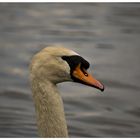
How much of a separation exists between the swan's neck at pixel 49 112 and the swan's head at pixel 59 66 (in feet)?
0.16

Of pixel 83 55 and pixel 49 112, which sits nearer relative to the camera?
pixel 49 112

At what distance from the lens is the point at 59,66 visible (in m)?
4.96

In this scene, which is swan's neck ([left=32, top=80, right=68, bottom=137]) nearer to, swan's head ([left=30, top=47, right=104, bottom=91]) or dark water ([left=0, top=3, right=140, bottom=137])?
swan's head ([left=30, top=47, right=104, bottom=91])

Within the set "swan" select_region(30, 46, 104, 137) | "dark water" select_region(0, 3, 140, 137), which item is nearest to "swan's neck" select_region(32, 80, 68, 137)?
"swan" select_region(30, 46, 104, 137)

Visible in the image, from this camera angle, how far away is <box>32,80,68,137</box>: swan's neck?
4.99m

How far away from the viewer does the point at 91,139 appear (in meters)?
6.01

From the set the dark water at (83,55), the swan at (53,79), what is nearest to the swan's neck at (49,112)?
the swan at (53,79)

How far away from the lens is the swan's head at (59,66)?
4926 millimetres

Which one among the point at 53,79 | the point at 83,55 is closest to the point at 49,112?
the point at 53,79

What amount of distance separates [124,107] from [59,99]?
1.48 m

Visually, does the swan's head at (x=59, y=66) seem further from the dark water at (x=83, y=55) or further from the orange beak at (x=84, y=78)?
the dark water at (x=83, y=55)

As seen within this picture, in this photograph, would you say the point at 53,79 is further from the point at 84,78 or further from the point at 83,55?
the point at 83,55

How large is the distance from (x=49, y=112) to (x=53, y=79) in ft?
0.45

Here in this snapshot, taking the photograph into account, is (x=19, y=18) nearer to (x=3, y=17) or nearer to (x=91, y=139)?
(x=3, y=17)
